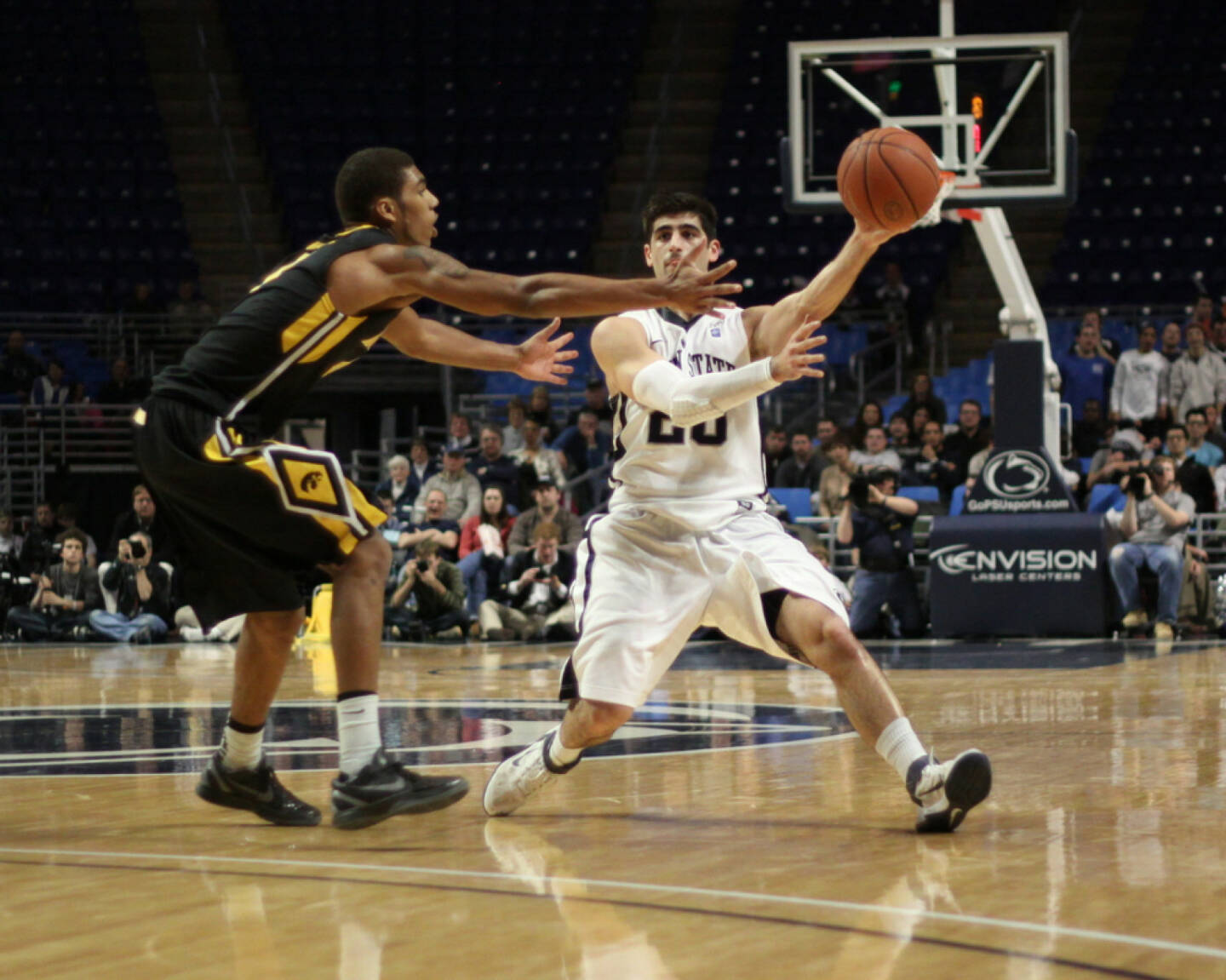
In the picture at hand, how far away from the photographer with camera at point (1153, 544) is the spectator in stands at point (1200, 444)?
137cm

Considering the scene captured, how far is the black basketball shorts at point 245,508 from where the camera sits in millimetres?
3977

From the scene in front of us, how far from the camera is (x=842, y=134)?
19359 mm

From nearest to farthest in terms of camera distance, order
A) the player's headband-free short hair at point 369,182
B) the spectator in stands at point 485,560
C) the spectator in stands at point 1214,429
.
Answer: the player's headband-free short hair at point 369,182
the spectator in stands at point 485,560
the spectator in stands at point 1214,429

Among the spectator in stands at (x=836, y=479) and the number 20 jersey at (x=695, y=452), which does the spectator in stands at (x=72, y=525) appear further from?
the number 20 jersey at (x=695, y=452)

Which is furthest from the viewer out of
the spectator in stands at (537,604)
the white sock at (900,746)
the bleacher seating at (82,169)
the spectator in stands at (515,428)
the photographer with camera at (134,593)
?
the bleacher seating at (82,169)

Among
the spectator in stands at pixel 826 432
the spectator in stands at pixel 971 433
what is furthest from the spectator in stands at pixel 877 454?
the spectator in stands at pixel 826 432

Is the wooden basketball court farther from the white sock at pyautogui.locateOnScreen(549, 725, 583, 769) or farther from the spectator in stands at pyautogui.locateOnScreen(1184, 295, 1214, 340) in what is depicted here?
the spectator in stands at pyautogui.locateOnScreen(1184, 295, 1214, 340)

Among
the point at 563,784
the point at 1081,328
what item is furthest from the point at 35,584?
the point at 563,784

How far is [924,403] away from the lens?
14516 mm

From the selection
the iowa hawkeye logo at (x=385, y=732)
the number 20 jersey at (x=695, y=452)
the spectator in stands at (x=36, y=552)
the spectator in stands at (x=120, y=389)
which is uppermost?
the spectator in stands at (x=120, y=389)

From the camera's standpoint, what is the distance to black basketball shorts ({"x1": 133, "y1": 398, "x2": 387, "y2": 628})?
398 centimetres

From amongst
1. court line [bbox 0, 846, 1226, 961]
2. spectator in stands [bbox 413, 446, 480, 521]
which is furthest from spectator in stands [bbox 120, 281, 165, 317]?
court line [bbox 0, 846, 1226, 961]

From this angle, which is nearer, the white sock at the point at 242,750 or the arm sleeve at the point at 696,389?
the arm sleeve at the point at 696,389

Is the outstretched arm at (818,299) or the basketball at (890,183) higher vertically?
the basketball at (890,183)
